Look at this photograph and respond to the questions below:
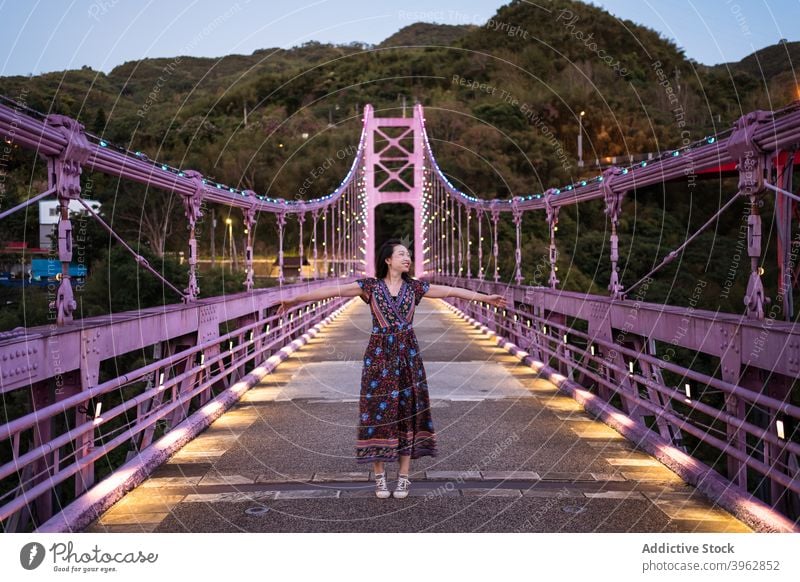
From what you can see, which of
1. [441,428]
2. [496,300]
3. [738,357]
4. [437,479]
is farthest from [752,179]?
[441,428]

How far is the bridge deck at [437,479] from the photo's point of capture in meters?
5.88

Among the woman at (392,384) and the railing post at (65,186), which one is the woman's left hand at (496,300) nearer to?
Result: the woman at (392,384)

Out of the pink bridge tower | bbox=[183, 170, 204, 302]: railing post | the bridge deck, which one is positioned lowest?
the bridge deck

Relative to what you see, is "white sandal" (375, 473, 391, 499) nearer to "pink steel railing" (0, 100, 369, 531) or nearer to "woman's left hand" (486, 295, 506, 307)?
"woman's left hand" (486, 295, 506, 307)

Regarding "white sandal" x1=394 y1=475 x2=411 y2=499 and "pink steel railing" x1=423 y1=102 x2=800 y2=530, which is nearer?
"pink steel railing" x1=423 y1=102 x2=800 y2=530

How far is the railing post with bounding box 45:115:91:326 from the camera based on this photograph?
7727mm

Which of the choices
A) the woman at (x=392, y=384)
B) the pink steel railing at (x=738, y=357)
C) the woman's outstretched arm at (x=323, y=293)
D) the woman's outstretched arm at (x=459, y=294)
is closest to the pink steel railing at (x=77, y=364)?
the woman's outstretched arm at (x=323, y=293)

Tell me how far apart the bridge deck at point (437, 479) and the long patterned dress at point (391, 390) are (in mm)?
357

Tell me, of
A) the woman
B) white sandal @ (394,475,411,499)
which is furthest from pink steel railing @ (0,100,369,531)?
white sandal @ (394,475,411,499)

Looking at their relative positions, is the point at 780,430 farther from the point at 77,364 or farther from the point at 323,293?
the point at 77,364

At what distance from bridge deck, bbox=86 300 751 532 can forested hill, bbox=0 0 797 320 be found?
2938 centimetres

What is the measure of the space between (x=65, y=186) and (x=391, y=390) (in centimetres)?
323

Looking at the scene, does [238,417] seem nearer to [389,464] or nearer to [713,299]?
[389,464]
